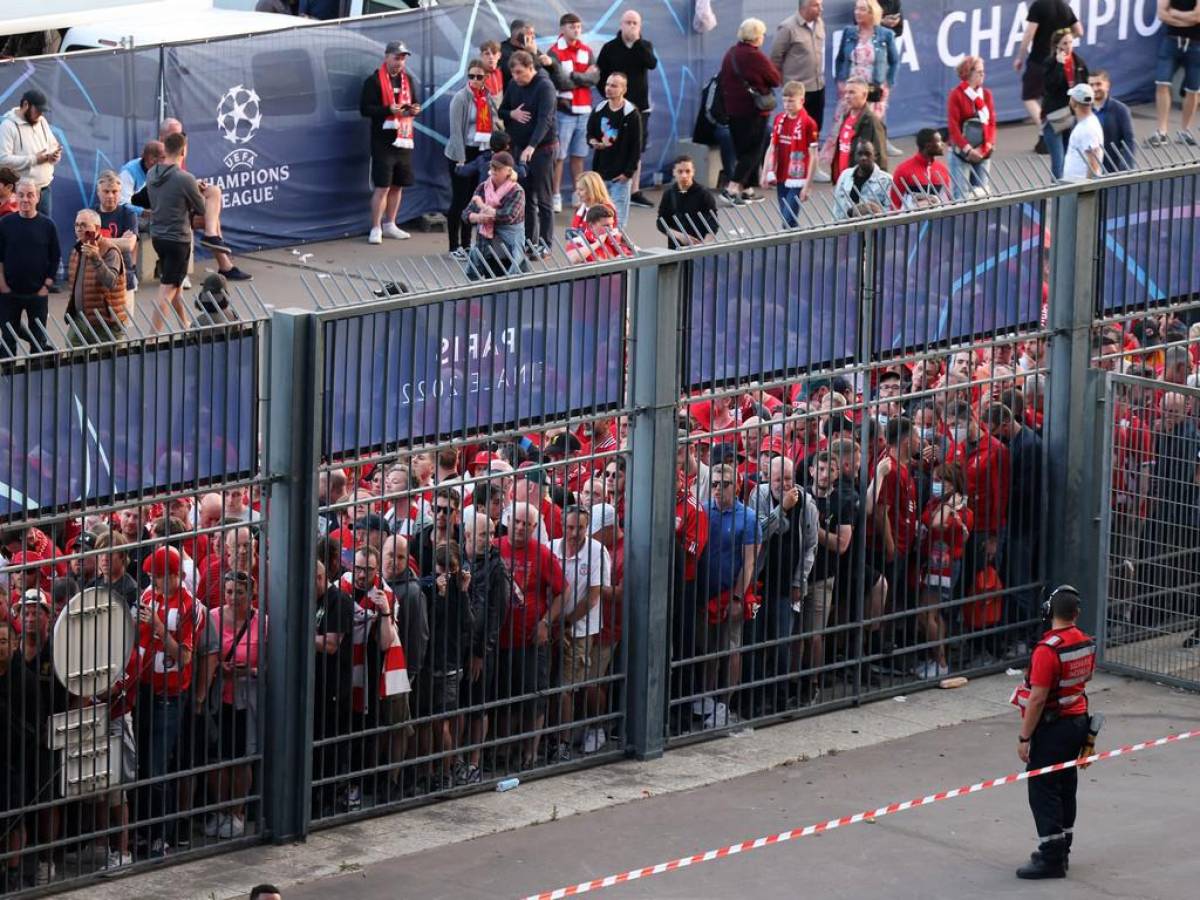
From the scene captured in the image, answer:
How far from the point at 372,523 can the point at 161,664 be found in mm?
1240

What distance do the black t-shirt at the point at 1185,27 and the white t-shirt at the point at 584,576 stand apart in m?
17.0

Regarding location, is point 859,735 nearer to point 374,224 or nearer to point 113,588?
point 113,588

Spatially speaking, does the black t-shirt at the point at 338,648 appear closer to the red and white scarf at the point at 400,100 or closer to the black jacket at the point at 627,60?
the red and white scarf at the point at 400,100

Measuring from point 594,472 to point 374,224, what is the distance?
36.1ft

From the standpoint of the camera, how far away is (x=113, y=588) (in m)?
11.3

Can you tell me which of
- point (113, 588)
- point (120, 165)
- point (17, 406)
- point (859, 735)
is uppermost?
point (120, 165)

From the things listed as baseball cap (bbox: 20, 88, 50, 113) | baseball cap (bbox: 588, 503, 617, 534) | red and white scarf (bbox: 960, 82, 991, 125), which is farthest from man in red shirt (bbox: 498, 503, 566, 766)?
red and white scarf (bbox: 960, 82, 991, 125)

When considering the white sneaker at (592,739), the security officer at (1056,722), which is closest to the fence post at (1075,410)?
the white sneaker at (592,739)

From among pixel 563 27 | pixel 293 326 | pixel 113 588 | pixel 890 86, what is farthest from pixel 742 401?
pixel 890 86

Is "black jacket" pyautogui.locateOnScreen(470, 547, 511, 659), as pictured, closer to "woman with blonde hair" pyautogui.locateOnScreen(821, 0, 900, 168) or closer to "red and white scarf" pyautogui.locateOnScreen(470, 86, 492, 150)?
"red and white scarf" pyautogui.locateOnScreen(470, 86, 492, 150)

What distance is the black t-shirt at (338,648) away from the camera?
39.2 ft

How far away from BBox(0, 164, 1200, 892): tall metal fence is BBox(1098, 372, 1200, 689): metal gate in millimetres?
41

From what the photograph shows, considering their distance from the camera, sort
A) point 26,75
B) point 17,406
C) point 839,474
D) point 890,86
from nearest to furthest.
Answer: point 17,406
point 839,474
point 26,75
point 890,86

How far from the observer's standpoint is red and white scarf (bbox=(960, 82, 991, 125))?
23891mm
